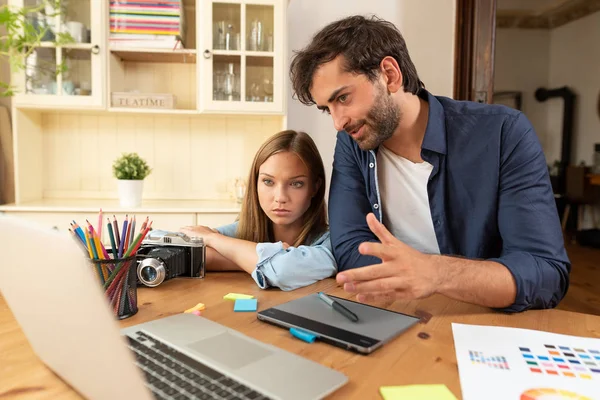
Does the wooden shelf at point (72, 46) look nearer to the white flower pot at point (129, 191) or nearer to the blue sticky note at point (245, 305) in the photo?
the white flower pot at point (129, 191)

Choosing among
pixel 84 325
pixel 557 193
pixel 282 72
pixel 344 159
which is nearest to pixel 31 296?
pixel 84 325

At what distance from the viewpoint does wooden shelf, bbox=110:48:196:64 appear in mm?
2412

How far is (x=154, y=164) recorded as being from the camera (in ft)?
8.94

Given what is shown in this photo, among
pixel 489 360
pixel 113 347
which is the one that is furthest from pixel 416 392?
pixel 113 347

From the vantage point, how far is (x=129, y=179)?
2.39 metres

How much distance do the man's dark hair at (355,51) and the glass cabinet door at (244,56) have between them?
3.51 ft

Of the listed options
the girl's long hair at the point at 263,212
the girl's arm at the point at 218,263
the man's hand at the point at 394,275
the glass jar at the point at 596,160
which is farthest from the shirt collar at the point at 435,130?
the glass jar at the point at 596,160

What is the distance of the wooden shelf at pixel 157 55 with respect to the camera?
2.41 m

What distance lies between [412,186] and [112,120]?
6.49 feet

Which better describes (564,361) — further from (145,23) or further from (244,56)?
(145,23)

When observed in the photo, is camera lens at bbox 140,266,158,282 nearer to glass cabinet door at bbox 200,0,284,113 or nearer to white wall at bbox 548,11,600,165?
glass cabinet door at bbox 200,0,284,113

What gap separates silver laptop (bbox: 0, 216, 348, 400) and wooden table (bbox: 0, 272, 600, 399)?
0.03 meters

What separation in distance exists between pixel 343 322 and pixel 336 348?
0.09 meters

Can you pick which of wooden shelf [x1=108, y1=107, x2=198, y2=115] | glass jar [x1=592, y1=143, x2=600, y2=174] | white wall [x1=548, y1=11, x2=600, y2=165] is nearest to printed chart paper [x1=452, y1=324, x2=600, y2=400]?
wooden shelf [x1=108, y1=107, x2=198, y2=115]
